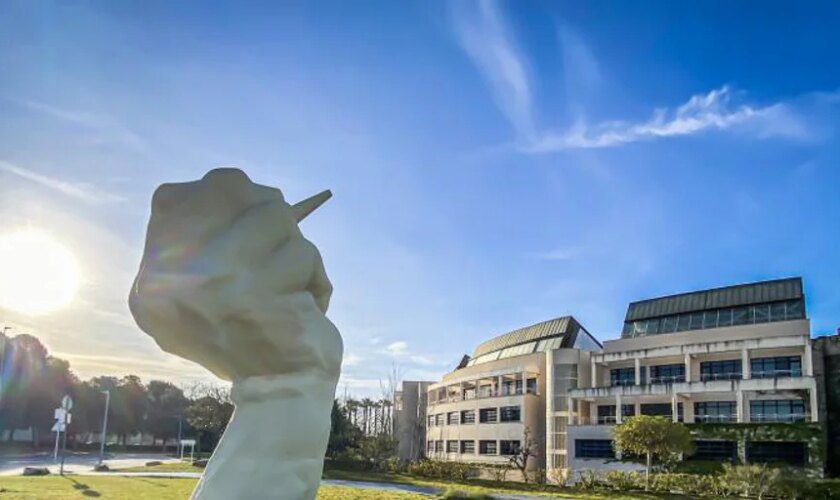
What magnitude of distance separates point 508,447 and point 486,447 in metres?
2.77

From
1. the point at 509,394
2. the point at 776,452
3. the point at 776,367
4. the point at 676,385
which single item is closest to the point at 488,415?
the point at 509,394

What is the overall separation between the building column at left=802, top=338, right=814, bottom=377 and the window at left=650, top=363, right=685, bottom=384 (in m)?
7.20

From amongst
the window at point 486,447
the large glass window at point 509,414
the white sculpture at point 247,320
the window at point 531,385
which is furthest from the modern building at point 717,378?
the white sculpture at point 247,320

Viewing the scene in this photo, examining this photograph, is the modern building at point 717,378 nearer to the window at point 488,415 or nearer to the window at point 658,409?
the window at point 658,409

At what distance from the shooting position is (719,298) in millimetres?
48188

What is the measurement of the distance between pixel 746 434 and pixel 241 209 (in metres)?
39.2

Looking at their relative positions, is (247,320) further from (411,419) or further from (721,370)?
(411,419)

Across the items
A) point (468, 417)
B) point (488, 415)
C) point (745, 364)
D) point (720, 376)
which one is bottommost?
point (468, 417)

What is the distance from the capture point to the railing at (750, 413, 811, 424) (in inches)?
1576

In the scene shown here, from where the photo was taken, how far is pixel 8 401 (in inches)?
2440

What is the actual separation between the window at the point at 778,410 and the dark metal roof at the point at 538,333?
1480 centimetres

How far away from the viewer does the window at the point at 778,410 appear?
4052 centimetres

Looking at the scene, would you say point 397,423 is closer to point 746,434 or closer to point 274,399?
point 746,434

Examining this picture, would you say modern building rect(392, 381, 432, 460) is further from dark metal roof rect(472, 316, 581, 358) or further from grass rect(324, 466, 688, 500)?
grass rect(324, 466, 688, 500)
